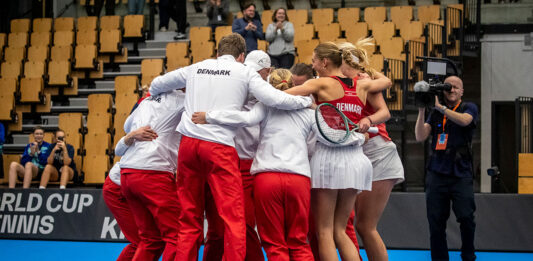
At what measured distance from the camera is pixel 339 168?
451 cm

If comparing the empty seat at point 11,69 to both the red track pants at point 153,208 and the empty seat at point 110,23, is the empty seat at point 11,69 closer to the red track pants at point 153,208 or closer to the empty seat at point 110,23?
the empty seat at point 110,23

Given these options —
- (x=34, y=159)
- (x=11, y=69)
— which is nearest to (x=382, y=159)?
(x=34, y=159)

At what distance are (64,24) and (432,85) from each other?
10258mm

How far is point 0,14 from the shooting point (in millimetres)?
14953

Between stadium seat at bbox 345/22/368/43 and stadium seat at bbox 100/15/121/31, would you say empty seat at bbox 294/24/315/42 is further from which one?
stadium seat at bbox 100/15/121/31

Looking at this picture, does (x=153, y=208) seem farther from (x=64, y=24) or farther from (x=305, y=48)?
(x=64, y=24)

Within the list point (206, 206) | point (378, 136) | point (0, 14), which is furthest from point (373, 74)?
point (0, 14)

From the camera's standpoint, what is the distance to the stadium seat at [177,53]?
12.4 m

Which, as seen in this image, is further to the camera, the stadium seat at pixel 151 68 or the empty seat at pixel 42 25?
the empty seat at pixel 42 25

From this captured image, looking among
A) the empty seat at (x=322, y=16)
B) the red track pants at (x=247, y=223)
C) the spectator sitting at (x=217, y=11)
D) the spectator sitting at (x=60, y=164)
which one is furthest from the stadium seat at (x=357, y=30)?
the red track pants at (x=247, y=223)

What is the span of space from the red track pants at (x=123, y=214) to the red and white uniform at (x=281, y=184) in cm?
114

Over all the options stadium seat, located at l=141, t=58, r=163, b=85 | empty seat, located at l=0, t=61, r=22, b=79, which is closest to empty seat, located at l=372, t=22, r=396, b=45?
stadium seat, located at l=141, t=58, r=163, b=85

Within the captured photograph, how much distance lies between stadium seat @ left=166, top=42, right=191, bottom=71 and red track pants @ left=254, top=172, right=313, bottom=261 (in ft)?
27.0

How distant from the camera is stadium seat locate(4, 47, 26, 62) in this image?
13.1m
